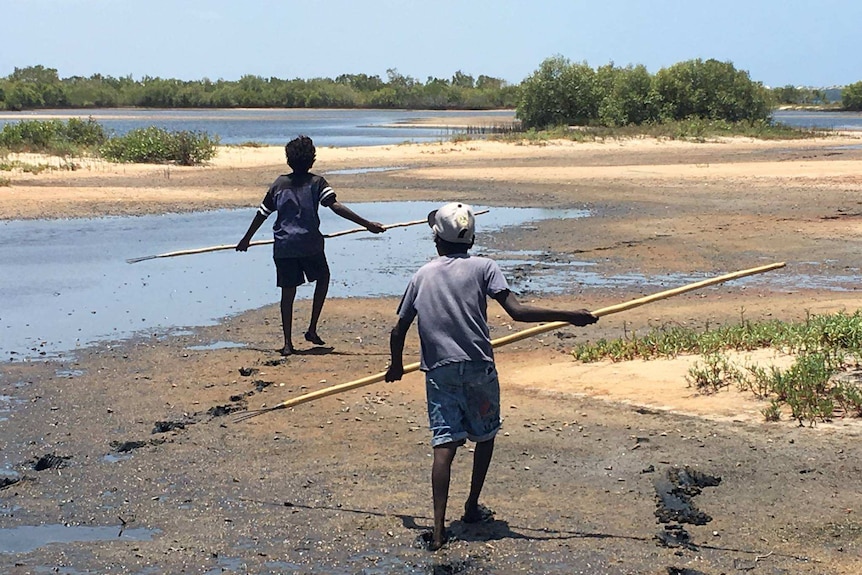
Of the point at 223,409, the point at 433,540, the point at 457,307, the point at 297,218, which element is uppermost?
the point at 457,307

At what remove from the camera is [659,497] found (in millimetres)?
6133

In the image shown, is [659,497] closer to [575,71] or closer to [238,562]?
[238,562]

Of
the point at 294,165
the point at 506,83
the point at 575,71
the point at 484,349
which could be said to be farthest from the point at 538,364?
the point at 506,83

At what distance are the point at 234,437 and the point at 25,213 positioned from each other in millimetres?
16112

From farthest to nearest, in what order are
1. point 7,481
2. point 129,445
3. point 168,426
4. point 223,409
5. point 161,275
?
1. point 161,275
2. point 223,409
3. point 168,426
4. point 129,445
5. point 7,481

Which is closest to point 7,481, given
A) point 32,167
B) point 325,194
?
point 325,194

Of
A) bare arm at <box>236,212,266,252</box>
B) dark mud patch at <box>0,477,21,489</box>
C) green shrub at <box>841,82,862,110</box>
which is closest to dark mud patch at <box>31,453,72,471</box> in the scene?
dark mud patch at <box>0,477,21,489</box>

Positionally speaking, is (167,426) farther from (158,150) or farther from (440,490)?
(158,150)

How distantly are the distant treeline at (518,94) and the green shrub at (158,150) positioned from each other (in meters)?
24.4

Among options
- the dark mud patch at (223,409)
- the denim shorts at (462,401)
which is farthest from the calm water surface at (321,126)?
the denim shorts at (462,401)

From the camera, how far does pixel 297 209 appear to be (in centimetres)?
1000

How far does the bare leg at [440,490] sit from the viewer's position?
552 cm

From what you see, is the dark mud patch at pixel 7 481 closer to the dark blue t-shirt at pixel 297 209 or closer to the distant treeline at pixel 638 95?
the dark blue t-shirt at pixel 297 209

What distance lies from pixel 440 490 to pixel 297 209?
4873 mm
